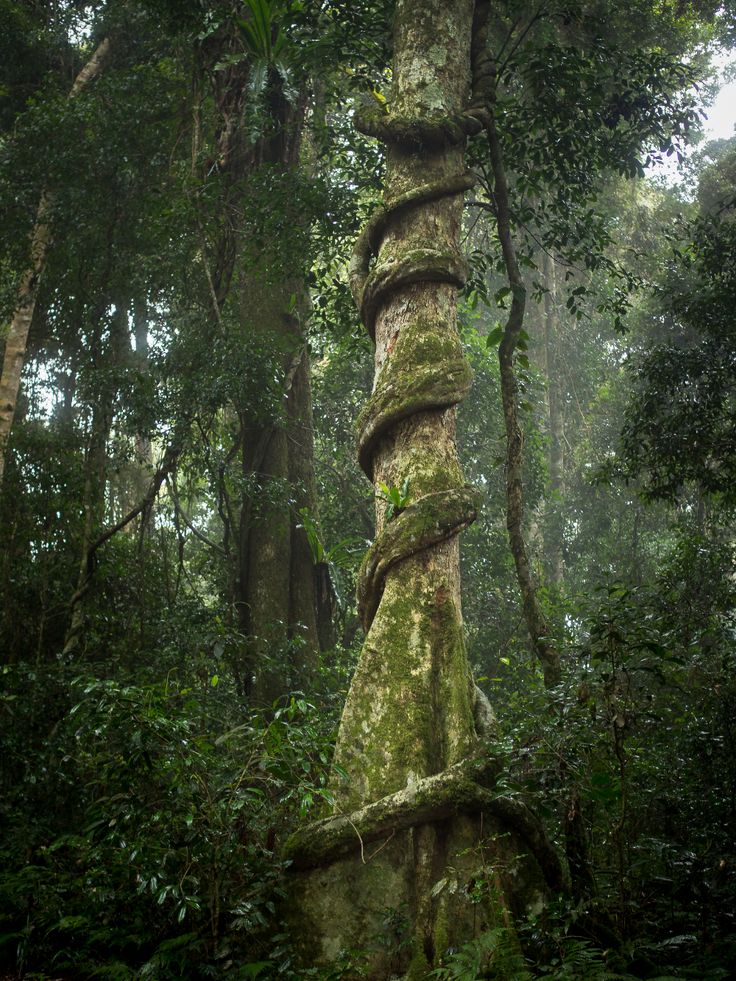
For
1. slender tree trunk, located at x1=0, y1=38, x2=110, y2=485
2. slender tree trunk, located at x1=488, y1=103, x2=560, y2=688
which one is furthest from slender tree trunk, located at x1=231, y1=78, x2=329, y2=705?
slender tree trunk, located at x1=488, y1=103, x2=560, y2=688

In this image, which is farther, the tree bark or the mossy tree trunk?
the tree bark

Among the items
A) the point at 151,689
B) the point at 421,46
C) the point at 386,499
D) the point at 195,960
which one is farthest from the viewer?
the point at 421,46

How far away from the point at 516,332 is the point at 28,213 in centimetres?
549

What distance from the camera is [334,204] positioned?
272 inches

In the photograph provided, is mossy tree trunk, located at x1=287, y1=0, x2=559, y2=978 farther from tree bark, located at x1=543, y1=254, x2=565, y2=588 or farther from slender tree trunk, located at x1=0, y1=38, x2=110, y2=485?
tree bark, located at x1=543, y1=254, x2=565, y2=588

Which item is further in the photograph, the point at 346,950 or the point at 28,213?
the point at 28,213

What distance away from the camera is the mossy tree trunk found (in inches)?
127

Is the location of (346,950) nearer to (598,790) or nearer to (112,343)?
(598,790)

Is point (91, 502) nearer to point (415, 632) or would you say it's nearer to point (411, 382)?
point (411, 382)

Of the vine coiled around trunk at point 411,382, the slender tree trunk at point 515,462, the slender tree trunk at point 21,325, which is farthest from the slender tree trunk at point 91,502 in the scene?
the slender tree trunk at point 515,462

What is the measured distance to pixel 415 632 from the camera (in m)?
3.72

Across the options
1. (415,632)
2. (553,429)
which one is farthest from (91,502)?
(553,429)

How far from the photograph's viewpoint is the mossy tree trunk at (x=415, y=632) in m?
3.22

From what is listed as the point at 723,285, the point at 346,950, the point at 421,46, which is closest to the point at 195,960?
the point at 346,950
